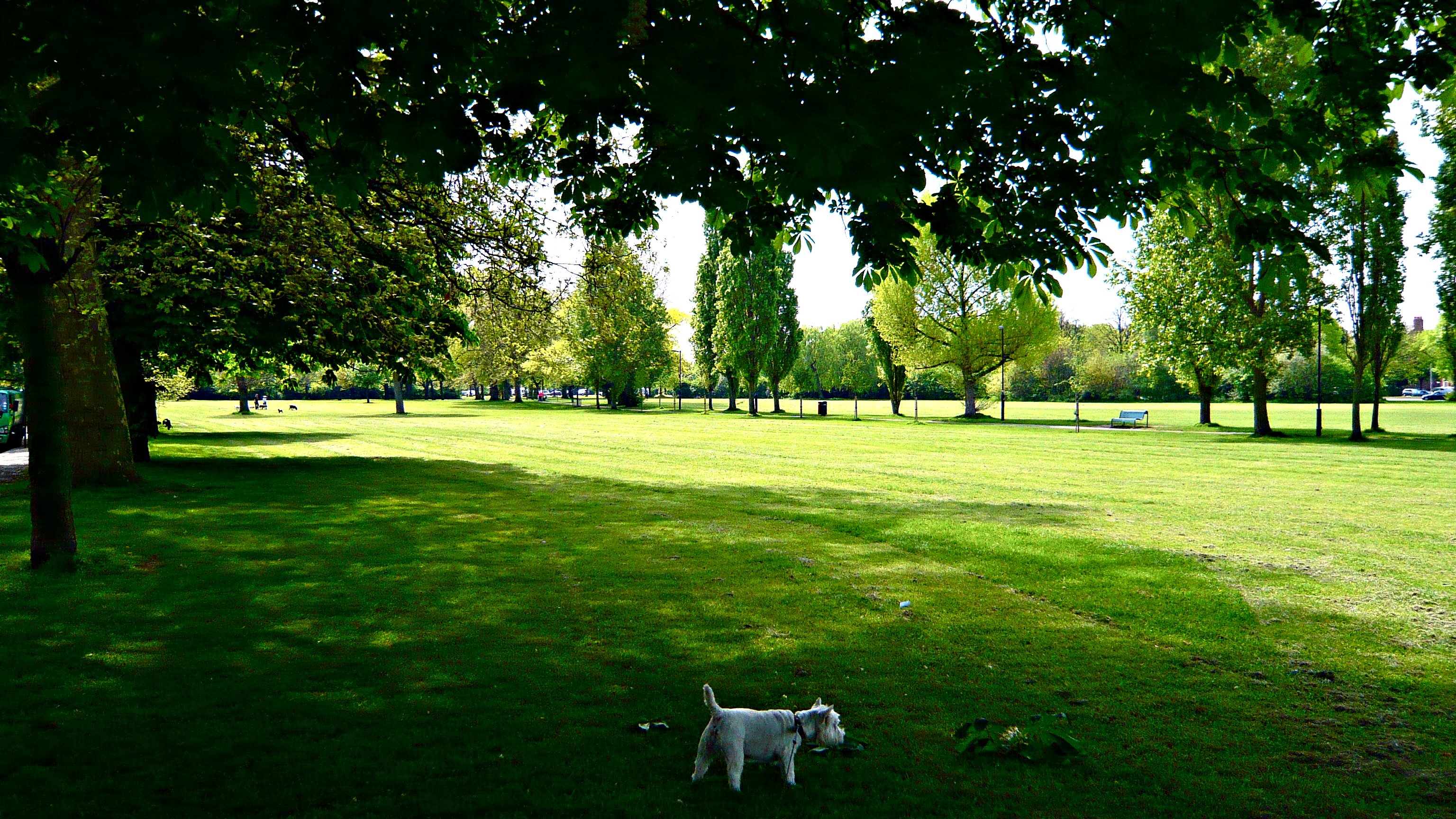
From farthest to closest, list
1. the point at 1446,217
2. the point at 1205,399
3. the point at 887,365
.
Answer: the point at 887,365 < the point at 1205,399 < the point at 1446,217

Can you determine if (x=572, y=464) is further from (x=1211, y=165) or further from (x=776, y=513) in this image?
(x=1211, y=165)

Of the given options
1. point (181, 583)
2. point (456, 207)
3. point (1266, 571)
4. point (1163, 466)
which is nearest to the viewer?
point (181, 583)

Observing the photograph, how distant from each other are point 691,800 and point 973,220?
23.4 ft

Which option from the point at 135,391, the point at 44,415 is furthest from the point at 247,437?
the point at 44,415

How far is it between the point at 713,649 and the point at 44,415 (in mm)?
8068

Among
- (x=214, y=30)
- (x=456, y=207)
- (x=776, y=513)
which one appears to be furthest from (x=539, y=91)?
(x=776, y=513)

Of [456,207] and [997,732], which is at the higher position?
[456,207]

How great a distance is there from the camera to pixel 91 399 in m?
14.5

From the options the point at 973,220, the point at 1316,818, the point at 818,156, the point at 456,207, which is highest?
the point at 456,207

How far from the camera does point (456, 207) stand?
13.9m

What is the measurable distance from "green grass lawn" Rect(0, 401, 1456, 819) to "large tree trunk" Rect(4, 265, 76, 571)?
44 cm

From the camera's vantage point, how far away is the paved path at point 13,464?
17.9 metres

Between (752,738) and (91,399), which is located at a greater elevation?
(91,399)

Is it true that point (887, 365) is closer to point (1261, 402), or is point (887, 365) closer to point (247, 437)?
point (1261, 402)
